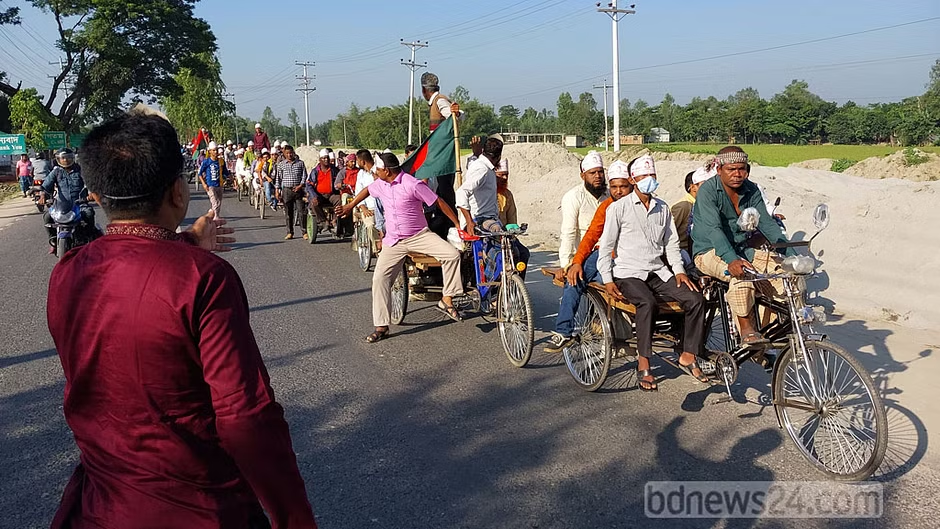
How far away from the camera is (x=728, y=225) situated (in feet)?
18.7

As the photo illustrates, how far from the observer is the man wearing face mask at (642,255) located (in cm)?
550

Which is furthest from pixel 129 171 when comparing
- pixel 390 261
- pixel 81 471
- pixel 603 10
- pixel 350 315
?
pixel 603 10

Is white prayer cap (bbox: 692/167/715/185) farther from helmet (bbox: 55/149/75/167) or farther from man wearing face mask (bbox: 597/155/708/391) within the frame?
helmet (bbox: 55/149/75/167)

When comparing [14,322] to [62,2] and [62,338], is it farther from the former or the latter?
[62,2]

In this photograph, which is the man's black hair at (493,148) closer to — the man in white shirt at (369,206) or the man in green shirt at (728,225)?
the man in white shirt at (369,206)

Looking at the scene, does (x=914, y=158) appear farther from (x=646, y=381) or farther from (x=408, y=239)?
(x=646, y=381)

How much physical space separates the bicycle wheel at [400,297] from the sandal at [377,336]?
505mm

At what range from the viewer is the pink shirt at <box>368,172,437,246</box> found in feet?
25.3

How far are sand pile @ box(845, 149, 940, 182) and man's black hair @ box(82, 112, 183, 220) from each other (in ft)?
77.1

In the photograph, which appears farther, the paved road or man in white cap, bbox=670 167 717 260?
man in white cap, bbox=670 167 717 260

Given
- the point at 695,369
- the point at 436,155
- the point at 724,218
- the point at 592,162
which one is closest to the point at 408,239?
the point at 436,155

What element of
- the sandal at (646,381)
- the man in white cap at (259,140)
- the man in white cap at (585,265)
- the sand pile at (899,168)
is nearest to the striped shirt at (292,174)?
the man in white cap at (259,140)

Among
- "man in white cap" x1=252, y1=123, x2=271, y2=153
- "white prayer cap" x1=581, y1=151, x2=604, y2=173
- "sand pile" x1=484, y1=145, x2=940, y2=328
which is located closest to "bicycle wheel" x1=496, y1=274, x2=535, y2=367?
"white prayer cap" x1=581, y1=151, x2=604, y2=173

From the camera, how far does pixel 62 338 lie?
6.41 ft
